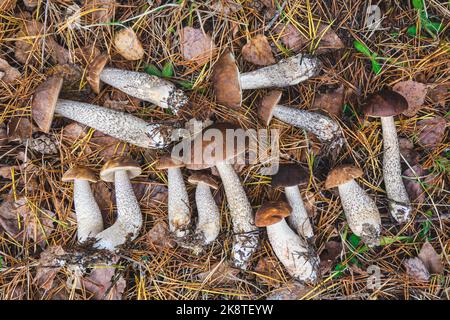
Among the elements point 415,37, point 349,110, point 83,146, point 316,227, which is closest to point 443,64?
point 415,37

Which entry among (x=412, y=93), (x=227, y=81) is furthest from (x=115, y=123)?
(x=412, y=93)

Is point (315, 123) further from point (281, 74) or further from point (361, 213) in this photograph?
point (361, 213)

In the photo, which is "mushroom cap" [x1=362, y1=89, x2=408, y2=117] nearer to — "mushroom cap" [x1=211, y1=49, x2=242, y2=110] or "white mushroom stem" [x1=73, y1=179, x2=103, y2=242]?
"mushroom cap" [x1=211, y1=49, x2=242, y2=110]

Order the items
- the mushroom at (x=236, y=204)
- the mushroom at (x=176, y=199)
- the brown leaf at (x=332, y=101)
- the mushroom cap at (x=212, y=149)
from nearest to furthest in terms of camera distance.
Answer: the mushroom cap at (x=212, y=149)
the mushroom at (x=236, y=204)
the mushroom at (x=176, y=199)
the brown leaf at (x=332, y=101)

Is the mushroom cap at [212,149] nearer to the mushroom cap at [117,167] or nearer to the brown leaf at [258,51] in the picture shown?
the mushroom cap at [117,167]

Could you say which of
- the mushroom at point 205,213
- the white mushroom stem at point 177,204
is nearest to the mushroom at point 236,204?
the mushroom at point 205,213
